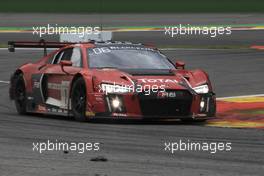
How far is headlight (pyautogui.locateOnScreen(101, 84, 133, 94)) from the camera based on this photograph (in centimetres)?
1227

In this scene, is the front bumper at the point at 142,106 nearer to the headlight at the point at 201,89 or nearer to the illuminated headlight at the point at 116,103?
the illuminated headlight at the point at 116,103

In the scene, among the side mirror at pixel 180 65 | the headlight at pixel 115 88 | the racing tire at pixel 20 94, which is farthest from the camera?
the racing tire at pixel 20 94

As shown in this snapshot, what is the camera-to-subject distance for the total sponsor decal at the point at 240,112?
41.2ft

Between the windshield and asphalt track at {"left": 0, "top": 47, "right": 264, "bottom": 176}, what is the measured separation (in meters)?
0.93

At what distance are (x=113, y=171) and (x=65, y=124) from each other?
4.39m

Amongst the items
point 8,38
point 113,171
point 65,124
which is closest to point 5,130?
point 65,124

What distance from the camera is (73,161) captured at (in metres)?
8.77

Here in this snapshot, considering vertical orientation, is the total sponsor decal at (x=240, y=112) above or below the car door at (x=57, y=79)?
below

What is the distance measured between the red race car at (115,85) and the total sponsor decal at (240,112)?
398 mm

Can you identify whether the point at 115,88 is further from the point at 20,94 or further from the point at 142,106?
the point at 20,94

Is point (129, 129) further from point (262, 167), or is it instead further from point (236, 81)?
point (236, 81)

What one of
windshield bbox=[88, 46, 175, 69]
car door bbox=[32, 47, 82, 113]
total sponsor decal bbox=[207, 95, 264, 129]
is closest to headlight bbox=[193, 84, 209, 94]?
total sponsor decal bbox=[207, 95, 264, 129]

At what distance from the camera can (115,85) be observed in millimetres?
12375

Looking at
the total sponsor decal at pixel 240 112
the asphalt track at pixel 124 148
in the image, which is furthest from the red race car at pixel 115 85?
the total sponsor decal at pixel 240 112
